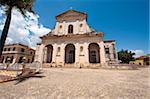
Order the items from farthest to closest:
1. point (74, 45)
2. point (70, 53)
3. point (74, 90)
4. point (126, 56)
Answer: point (126, 56)
point (70, 53)
point (74, 45)
point (74, 90)

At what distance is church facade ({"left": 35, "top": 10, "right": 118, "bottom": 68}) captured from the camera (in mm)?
24389

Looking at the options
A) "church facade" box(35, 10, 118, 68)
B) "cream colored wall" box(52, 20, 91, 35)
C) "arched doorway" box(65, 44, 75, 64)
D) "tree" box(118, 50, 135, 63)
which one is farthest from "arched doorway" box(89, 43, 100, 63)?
"tree" box(118, 50, 135, 63)

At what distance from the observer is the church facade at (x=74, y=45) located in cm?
2439

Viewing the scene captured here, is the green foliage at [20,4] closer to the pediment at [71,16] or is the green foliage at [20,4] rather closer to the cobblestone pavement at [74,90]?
the cobblestone pavement at [74,90]

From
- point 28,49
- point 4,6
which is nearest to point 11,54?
point 28,49

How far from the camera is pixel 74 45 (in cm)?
2581

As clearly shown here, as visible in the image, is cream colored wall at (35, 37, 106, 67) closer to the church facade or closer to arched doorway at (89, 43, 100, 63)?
the church facade

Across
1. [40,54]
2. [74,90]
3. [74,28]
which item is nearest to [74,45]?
[74,28]

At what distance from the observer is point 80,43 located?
2536 cm

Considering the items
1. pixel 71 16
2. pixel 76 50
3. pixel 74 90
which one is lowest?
pixel 74 90

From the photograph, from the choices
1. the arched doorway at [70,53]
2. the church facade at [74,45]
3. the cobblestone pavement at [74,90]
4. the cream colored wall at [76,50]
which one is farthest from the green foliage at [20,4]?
the arched doorway at [70,53]

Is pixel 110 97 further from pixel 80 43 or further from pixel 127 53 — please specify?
pixel 127 53

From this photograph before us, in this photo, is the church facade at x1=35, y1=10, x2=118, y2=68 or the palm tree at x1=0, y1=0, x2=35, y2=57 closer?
the palm tree at x1=0, y1=0, x2=35, y2=57

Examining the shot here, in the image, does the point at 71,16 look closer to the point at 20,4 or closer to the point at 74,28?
the point at 74,28
